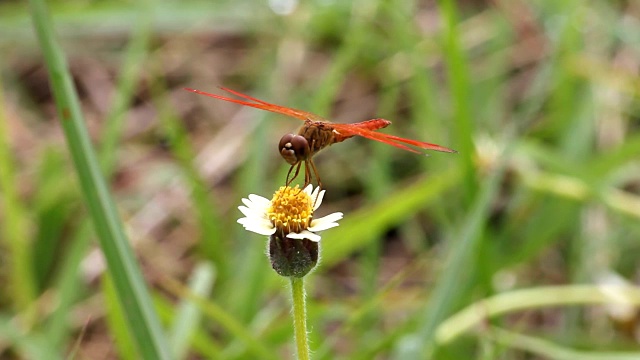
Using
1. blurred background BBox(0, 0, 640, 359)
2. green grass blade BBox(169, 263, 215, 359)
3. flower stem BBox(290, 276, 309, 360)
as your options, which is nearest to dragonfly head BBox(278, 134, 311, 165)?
flower stem BBox(290, 276, 309, 360)

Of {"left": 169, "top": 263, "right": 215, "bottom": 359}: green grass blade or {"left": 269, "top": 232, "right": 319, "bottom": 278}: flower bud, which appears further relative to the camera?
{"left": 169, "top": 263, "right": 215, "bottom": 359}: green grass blade

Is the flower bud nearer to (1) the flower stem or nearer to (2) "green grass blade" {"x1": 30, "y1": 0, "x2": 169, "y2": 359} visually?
(1) the flower stem

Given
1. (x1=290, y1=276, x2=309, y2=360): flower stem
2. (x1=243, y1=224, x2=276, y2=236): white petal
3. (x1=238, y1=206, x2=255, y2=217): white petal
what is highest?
(x1=238, y1=206, x2=255, y2=217): white petal

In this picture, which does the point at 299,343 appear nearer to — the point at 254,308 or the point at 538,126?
the point at 254,308

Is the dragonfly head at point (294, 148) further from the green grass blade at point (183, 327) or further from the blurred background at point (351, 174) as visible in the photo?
the green grass blade at point (183, 327)

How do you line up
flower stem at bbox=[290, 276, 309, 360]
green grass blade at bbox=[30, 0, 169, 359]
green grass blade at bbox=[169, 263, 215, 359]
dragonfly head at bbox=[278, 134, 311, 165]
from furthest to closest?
green grass blade at bbox=[169, 263, 215, 359] < green grass blade at bbox=[30, 0, 169, 359] < dragonfly head at bbox=[278, 134, 311, 165] < flower stem at bbox=[290, 276, 309, 360]

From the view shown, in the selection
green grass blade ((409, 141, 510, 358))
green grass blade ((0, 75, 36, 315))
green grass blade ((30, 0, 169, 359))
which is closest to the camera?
green grass blade ((30, 0, 169, 359))
